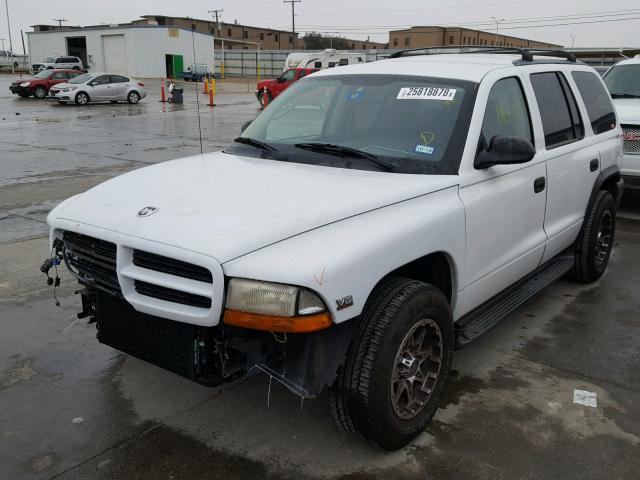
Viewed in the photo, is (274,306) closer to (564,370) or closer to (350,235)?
(350,235)

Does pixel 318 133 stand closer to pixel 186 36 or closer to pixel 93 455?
pixel 93 455

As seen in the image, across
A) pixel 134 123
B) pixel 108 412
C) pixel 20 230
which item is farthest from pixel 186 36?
pixel 108 412

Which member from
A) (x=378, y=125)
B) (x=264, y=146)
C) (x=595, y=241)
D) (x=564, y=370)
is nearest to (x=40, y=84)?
(x=264, y=146)

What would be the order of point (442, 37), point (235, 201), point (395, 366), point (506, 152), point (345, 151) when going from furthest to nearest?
point (442, 37) → point (345, 151) → point (506, 152) → point (235, 201) → point (395, 366)

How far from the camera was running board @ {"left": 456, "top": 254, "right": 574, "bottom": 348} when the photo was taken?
3.55 meters

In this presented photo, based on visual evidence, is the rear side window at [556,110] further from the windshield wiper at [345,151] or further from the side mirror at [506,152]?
the windshield wiper at [345,151]

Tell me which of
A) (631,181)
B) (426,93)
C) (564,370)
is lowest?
(564,370)

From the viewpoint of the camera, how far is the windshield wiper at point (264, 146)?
3787mm

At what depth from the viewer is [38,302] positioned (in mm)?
4988

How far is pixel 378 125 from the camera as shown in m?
3.73

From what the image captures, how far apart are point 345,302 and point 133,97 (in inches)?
1231

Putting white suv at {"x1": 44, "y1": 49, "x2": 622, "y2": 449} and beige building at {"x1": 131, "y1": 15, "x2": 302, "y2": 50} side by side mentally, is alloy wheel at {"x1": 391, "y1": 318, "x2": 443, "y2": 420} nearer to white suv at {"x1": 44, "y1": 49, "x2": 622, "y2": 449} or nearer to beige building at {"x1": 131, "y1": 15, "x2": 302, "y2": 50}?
white suv at {"x1": 44, "y1": 49, "x2": 622, "y2": 449}

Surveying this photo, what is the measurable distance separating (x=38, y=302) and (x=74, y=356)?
45.0 inches

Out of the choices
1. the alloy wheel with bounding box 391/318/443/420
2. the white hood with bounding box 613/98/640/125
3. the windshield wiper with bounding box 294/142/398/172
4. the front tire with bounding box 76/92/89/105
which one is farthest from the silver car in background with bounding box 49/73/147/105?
the alloy wheel with bounding box 391/318/443/420
